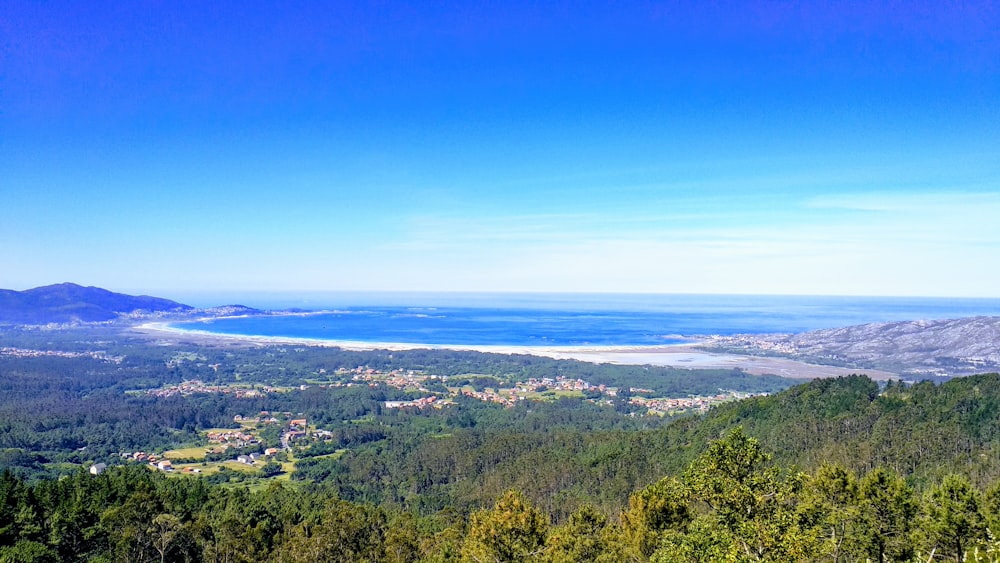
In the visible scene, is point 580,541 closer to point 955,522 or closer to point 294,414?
point 955,522

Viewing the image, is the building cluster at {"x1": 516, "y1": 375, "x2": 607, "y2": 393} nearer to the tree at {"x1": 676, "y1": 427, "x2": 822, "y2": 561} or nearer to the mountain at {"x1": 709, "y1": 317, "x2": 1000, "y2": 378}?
the mountain at {"x1": 709, "y1": 317, "x2": 1000, "y2": 378}

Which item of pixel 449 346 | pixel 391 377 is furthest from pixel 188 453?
pixel 449 346

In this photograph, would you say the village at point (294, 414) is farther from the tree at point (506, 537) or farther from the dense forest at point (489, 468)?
the tree at point (506, 537)

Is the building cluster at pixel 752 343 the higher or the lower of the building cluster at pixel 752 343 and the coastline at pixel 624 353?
the higher

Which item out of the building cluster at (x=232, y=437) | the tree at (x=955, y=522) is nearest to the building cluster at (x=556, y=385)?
the building cluster at (x=232, y=437)

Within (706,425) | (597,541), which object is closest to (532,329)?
(706,425)
